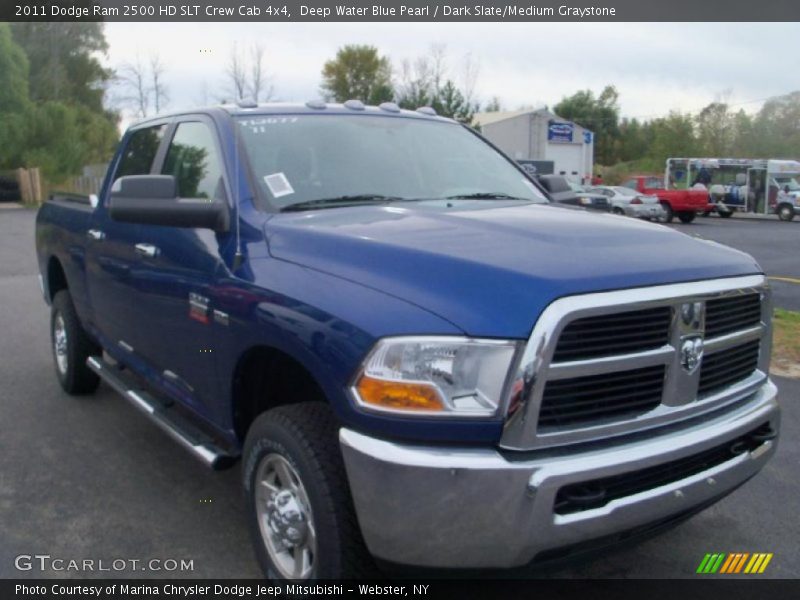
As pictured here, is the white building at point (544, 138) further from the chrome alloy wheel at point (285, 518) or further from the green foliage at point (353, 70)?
the chrome alloy wheel at point (285, 518)

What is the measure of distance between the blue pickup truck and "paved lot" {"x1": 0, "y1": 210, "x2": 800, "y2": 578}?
0.45 metres

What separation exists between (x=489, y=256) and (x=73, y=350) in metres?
4.05

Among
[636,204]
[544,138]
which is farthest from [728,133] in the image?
[636,204]

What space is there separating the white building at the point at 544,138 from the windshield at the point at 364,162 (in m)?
53.1

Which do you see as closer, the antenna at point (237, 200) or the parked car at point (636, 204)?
the antenna at point (237, 200)

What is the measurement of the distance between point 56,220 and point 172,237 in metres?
2.62

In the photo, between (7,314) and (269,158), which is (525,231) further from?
(7,314)

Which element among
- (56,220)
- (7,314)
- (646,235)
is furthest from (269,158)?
(7,314)

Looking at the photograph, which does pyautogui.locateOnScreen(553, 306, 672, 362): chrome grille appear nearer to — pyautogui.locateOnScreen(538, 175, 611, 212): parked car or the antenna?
the antenna

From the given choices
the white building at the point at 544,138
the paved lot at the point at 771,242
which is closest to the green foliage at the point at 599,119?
the white building at the point at 544,138

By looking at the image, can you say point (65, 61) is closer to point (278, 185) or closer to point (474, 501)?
point (278, 185)

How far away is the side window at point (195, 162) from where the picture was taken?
12.7 feet

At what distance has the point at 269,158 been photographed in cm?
375

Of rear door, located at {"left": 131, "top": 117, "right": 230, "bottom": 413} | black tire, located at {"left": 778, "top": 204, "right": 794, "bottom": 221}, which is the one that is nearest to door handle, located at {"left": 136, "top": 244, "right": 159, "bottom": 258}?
rear door, located at {"left": 131, "top": 117, "right": 230, "bottom": 413}
